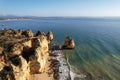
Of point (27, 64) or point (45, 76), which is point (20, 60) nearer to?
point (27, 64)

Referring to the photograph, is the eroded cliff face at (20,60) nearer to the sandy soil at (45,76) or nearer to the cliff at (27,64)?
the cliff at (27,64)

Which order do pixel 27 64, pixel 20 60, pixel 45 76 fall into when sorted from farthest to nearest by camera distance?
pixel 45 76 → pixel 27 64 → pixel 20 60

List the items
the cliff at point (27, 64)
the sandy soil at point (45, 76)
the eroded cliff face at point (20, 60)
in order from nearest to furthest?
the eroded cliff face at point (20, 60), the cliff at point (27, 64), the sandy soil at point (45, 76)

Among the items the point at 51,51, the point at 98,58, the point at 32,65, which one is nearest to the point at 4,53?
the point at 32,65

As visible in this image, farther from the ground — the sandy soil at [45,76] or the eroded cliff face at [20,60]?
the eroded cliff face at [20,60]

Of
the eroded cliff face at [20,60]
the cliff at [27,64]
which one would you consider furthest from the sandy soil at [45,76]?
the eroded cliff face at [20,60]

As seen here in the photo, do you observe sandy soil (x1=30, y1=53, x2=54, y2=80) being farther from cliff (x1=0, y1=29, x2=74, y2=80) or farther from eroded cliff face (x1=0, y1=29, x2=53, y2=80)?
eroded cliff face (x1=0, y1=29, x2=53, y2=80)

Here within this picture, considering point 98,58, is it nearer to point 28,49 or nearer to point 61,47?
point 61,47

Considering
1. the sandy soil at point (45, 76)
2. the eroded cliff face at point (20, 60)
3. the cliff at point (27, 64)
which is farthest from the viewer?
the sandy soil at point (45, 76)

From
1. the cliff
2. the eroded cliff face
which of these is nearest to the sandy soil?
the cliff

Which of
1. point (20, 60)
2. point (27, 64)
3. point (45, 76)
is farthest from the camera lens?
point (45, 76)

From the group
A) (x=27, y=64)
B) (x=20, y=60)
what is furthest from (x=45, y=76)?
(x=20, y=60)
